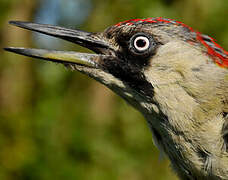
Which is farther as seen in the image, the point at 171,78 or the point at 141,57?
the point at 141,57

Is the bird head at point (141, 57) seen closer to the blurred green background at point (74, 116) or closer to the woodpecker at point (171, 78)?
the woodpecker at point (171, 78)

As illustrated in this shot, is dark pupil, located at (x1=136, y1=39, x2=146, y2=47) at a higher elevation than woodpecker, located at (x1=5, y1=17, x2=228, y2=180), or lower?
higher

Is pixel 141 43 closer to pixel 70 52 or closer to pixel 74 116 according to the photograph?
pixel 70 52

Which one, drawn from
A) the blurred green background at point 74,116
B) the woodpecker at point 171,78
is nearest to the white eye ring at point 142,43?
the woodpecker at point 171,78

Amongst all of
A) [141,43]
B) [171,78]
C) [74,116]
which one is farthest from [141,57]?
[74,116]

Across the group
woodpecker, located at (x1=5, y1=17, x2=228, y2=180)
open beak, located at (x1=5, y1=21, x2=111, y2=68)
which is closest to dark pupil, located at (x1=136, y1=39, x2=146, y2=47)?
woodpecker, located at (x1=5, y1=17, x2=228, y2=180)

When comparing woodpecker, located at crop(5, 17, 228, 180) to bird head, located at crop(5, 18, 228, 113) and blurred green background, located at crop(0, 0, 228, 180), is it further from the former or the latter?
blurred green background, located at crop(0, 0, 228, 180)
